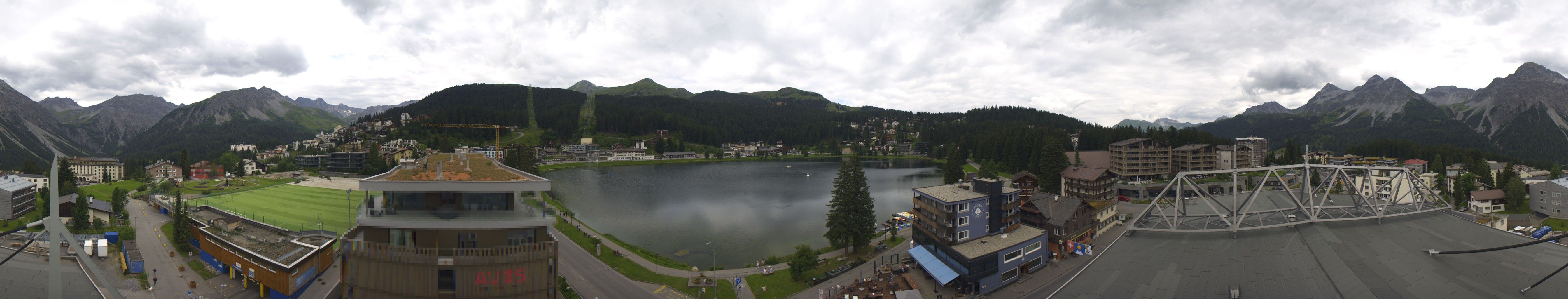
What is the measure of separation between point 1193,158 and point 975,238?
3723 cm

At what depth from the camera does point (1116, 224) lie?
934 inches

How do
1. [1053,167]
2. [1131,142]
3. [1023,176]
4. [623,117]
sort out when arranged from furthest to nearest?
1. [623,117]
2. [1131,142]
3. [1053,167]
4. [1023,176]

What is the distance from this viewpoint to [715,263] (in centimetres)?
1858

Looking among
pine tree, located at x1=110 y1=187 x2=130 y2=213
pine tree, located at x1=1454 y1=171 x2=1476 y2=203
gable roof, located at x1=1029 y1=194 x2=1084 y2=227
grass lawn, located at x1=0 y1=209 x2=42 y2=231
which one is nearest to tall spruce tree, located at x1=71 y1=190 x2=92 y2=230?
grass lawn, located at x1=0 y1=209 x2=42 y2=231

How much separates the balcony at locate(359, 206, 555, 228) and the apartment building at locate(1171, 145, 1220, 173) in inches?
1907

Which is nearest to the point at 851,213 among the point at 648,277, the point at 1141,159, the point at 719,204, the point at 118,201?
the point at 648,277

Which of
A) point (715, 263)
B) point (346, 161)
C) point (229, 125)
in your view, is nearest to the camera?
point (715, 263)

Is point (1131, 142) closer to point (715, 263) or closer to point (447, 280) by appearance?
point (715, 263)

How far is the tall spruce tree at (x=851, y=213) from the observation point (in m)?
19.8

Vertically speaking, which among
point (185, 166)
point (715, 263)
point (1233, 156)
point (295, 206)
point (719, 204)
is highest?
point (1233, 156)

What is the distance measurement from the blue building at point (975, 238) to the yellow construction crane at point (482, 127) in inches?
3130

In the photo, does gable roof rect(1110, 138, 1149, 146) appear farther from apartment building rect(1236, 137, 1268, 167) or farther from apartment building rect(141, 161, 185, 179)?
apartment building rect(141, 161, 185, 179)

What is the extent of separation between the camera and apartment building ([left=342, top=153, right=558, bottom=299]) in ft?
24.7

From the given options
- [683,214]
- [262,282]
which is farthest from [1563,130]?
[262,282]
